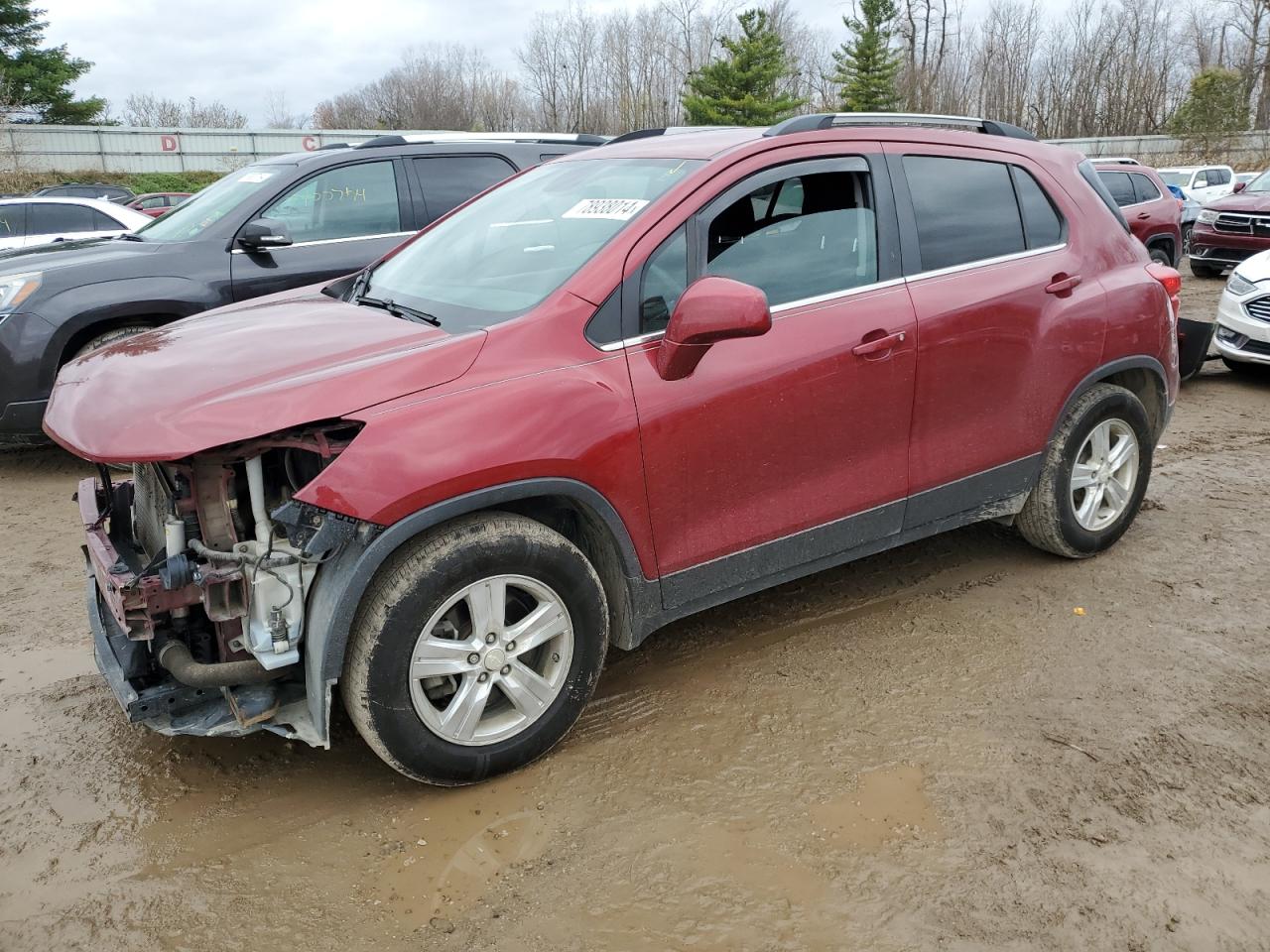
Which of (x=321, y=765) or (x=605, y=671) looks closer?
(x=321, y=765)

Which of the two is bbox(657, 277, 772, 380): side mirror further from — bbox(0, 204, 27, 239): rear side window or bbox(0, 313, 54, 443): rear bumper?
bbox(0, 204, 27, 239): rear side window

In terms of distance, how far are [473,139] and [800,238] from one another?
4.21 meters

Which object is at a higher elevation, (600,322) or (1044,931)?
(600,322)

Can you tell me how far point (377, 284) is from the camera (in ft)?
12.5

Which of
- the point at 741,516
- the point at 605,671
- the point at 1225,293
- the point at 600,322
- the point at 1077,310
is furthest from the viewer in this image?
the point at 1225,293

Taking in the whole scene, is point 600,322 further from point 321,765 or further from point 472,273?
point 321,765

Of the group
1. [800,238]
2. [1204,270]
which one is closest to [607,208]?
[800,238]

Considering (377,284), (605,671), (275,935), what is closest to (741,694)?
(605,671)

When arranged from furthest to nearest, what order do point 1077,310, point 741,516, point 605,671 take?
1. point 1077,310
2. point 605,671
3. point 741,516

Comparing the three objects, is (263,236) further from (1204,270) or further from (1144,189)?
(1204,270)

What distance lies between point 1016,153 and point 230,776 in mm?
3752

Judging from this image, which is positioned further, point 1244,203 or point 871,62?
point 871,62

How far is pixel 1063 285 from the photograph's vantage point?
399 centimetres

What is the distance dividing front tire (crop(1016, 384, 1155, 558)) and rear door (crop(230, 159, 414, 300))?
4.18 meters
